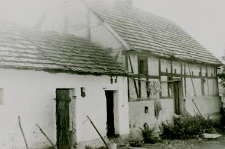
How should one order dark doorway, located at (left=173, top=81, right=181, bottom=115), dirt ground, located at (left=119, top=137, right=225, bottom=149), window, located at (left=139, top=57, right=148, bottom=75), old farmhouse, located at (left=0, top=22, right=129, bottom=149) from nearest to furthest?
old farmhouse, located at (left=0, top=22, right=129, bottom=149) < dirt ground, located at (left=119, top=137, right=225, bottom=149) < window, located at (left=139, top=57, right=148, bottom=75) < dark doorway, located at (left=173, top=81, right=181, bottom=115)

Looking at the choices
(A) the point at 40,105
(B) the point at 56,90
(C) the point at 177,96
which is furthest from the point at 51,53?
(C) the point at 177,96

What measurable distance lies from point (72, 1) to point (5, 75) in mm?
7638

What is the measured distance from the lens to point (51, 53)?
1089 centimetres

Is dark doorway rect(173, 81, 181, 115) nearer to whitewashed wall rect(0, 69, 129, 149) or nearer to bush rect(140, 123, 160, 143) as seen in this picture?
bush rect(140, 123, 160, 143)

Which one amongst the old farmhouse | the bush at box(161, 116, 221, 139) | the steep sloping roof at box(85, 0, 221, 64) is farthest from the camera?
the bush at box(161, 116, 221, 139)

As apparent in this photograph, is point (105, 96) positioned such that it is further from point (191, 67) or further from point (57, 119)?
point (191, 67)

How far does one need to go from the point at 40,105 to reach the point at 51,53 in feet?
7.45

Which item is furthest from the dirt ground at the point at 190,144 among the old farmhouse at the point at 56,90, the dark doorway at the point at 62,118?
the dark doorway at the point at 62,118

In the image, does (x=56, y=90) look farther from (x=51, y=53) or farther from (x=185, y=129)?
(x=185, y=129)

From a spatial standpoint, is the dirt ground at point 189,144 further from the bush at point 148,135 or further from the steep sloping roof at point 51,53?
the steep sloping roof at point 51,53

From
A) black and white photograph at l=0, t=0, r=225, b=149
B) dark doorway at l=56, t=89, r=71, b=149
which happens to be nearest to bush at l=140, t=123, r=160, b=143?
black and white photograph at l=0, t=0, r=225, b=149

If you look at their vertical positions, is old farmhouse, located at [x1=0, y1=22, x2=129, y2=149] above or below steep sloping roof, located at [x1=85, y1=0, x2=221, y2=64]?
below

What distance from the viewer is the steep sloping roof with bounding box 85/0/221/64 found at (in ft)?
47.5

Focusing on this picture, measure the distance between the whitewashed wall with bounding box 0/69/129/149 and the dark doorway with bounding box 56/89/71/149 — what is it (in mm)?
297
